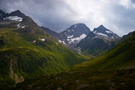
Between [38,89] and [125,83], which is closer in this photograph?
[125,83]

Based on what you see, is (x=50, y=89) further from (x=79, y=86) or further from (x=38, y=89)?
(x=79, y=86)

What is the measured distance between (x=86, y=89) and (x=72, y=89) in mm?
11155

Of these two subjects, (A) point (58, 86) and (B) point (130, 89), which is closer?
(B) point (130, 89)

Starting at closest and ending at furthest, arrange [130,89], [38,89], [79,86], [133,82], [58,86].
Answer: [130,89] < [133,82] < [79,86] < [58,86] < [38,89]

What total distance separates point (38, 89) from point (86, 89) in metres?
54.9

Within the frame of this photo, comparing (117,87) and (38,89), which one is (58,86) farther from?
(117,87)

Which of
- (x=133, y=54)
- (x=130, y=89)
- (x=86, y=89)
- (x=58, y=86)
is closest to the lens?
(x=130, y=89)

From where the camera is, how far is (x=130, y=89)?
61125 millimetres

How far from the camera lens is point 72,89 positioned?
80750 millimetres

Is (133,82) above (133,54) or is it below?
below

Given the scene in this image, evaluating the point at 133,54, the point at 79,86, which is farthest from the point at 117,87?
the point at 133,54

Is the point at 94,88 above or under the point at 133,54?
under

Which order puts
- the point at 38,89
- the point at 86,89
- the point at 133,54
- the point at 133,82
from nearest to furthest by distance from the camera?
the point at 133,82 → the point at 86,89 → the point at 38,89 → the point at 133,54

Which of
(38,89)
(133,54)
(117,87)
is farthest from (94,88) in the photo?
(133,54)
